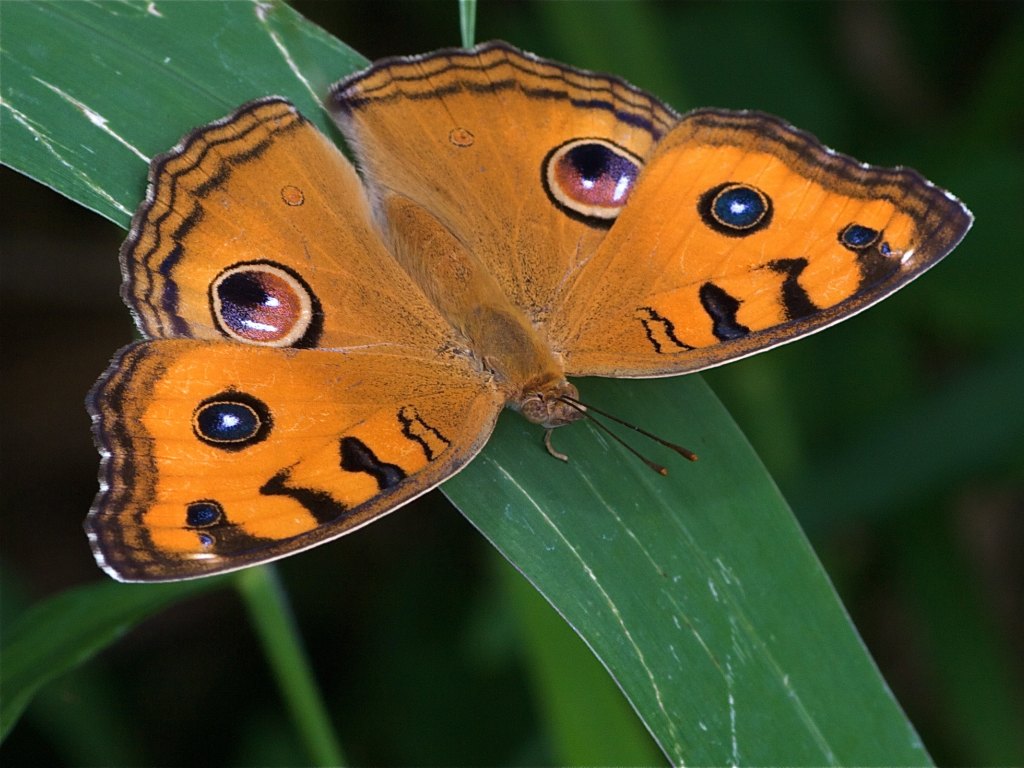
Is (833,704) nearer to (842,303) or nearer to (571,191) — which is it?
(842,303)

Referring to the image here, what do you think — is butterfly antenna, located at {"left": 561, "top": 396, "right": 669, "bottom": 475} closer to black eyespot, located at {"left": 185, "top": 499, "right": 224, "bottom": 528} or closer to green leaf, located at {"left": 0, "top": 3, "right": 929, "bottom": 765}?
green leaf, located at {"left": 0, "top": 3, "right": 929, "bottom": 765}

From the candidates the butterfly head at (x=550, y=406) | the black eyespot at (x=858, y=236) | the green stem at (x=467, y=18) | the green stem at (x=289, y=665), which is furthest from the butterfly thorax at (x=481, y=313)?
the green stem at (x=289, y=665)

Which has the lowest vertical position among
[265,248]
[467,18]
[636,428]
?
[636,428]

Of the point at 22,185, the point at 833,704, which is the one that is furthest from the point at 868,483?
the point at 22,185

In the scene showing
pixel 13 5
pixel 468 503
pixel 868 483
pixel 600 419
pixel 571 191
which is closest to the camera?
pixel 468 503

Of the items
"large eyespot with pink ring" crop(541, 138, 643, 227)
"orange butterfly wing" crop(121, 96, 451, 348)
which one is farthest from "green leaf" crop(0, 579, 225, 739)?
"large eyespot with pink ring" crop(541, 138, 643, 227)

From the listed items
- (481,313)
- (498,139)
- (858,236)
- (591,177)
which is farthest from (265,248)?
(858,236)

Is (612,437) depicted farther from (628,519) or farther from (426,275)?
(426,275)
